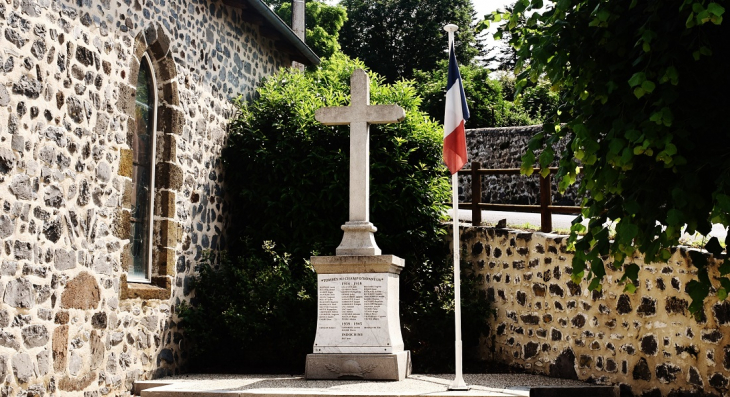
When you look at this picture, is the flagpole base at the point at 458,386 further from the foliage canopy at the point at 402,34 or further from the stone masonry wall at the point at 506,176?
the foliage canopy at the point at 402,34

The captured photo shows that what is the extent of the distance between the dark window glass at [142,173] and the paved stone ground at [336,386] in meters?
1.54

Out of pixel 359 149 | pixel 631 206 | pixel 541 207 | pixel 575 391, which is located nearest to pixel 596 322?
pixel 575 391

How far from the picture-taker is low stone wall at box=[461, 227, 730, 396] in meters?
7.46

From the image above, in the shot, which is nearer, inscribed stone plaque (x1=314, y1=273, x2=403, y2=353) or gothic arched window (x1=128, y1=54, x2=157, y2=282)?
inscribed stone plaque (x1=314, y1=273, x2=403, y2=353)

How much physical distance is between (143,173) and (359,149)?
2.76 metres

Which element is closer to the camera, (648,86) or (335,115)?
(648,86)

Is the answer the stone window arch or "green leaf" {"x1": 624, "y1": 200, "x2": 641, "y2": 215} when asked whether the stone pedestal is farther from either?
"green leaf" {"x1": 624, "y1": 200, "x2": 641, "y2": 215}

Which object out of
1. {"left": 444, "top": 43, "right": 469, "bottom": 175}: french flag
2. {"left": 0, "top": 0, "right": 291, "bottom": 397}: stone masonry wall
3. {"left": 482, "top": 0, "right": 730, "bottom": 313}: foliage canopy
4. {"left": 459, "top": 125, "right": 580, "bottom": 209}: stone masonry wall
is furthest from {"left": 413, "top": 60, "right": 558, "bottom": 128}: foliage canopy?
{"left": 482, "top": 0, "right": 730, "bottom": 313}: foliage canopy

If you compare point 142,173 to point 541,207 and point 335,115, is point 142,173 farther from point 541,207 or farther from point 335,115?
point 541,207

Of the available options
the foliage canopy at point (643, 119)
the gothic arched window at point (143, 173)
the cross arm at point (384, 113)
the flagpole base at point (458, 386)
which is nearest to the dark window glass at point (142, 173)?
the gothic arched window at point (143, 173)

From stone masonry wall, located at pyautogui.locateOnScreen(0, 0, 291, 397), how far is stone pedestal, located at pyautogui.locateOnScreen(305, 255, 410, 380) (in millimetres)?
2178

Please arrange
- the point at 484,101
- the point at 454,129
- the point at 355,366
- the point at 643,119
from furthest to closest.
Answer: the point at 484,101, the point at 454,129, the point at 355,366, the point at 643,119

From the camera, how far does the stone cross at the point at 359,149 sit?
8.92 metres

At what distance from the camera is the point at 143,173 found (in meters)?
9.69
